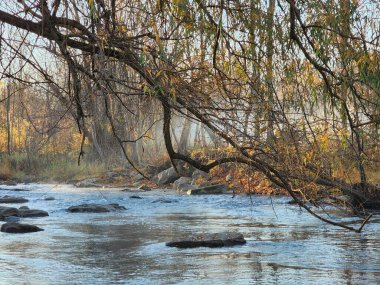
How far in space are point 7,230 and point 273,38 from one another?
7683mm

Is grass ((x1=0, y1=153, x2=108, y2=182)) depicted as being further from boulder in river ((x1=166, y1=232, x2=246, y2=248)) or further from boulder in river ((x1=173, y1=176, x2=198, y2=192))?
boulder in river ((x1=166, y1=232, x2=246, y2=248))

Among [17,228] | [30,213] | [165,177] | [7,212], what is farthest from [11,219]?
[165,177]

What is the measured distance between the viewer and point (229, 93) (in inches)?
221

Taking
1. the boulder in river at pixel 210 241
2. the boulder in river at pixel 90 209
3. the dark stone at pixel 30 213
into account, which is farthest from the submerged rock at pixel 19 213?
the boulder in river at pixel 210 241

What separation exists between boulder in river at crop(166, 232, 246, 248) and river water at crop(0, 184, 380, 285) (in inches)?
7.6

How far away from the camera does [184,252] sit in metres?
9.49

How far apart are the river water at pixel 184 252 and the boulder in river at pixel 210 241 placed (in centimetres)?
19

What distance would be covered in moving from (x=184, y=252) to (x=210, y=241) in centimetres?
63

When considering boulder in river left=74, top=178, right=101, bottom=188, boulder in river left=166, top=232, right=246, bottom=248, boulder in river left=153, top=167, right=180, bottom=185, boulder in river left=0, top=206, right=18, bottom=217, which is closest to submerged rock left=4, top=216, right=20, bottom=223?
boulder in river left=0, top=206, right=18, bottom=217

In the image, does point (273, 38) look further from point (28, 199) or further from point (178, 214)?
point (28, 199)

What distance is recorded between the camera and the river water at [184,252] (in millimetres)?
7719

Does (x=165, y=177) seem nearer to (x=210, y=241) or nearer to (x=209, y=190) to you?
(x=209, y=190)

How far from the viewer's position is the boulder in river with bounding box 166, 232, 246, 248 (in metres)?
9.97

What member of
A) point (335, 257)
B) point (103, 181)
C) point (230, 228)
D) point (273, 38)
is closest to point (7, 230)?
point (230, 228)
